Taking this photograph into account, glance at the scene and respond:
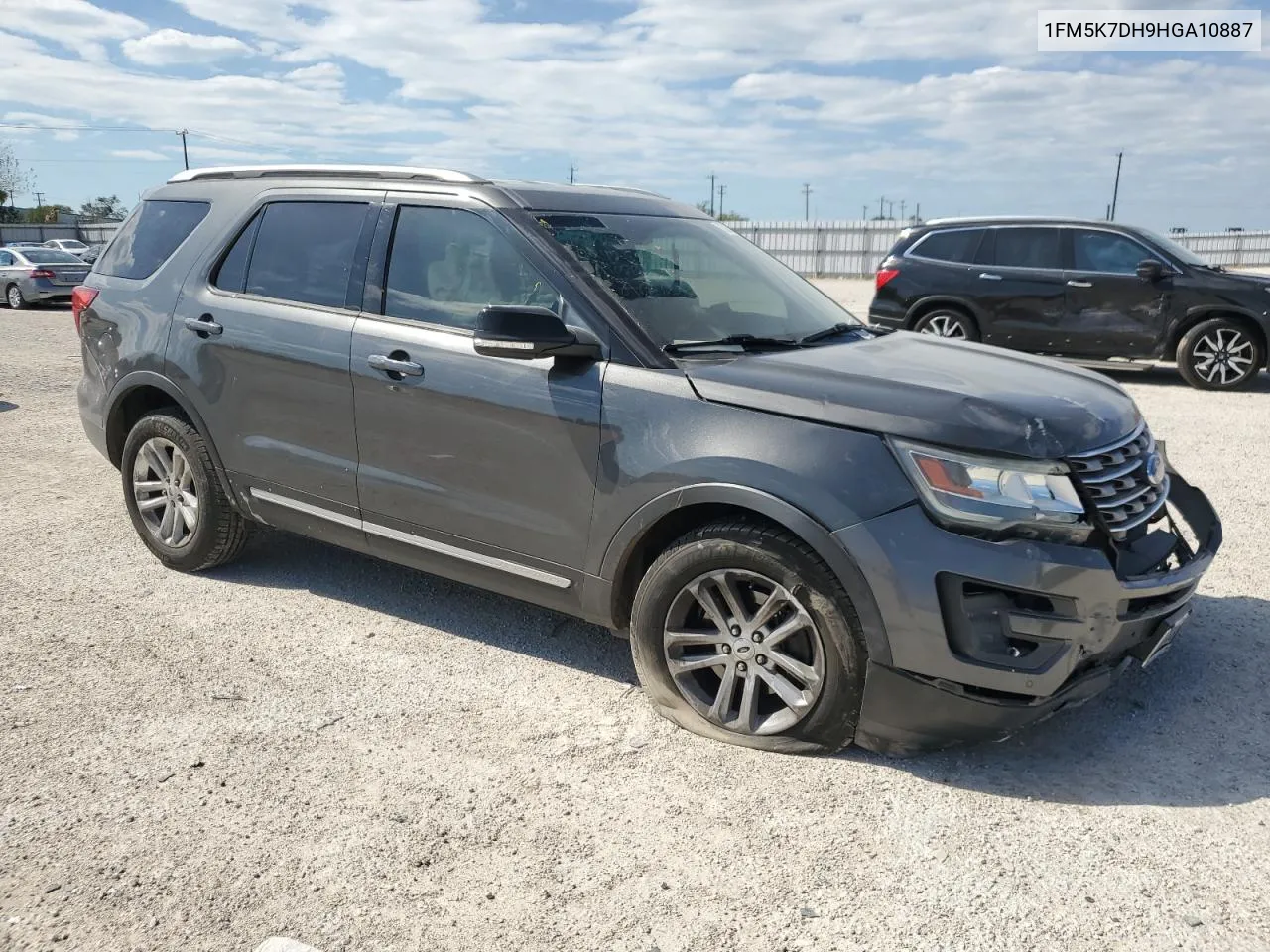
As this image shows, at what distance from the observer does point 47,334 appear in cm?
1652

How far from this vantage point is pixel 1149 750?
136 inches

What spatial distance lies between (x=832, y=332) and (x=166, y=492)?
3301 mm

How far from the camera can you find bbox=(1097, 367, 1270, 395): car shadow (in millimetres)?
11438

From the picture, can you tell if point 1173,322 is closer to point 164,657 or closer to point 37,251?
point 164,657

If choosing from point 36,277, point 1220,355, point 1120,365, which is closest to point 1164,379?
point 1220,355

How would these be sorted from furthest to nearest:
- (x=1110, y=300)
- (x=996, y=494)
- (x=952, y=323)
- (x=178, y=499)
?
(x=952, y=323) → (x=1110, y=300) → (x=178, y=499) → (x=996, y=494)

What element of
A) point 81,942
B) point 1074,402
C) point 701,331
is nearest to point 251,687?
point 81,942

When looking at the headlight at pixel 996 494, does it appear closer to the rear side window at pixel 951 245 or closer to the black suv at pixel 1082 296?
the black suv at pixel 1082 296

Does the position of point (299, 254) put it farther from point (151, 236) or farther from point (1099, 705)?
point (1099, 705)

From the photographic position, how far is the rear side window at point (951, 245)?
39.5 feet

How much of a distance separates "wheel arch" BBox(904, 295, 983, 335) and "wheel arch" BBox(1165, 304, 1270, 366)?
6.68 feet

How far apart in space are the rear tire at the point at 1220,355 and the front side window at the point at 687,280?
8.36 metres

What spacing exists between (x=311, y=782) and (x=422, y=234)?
6.92 ft

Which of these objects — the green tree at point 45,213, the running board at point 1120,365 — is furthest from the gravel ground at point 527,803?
the green tree at point 45,213
